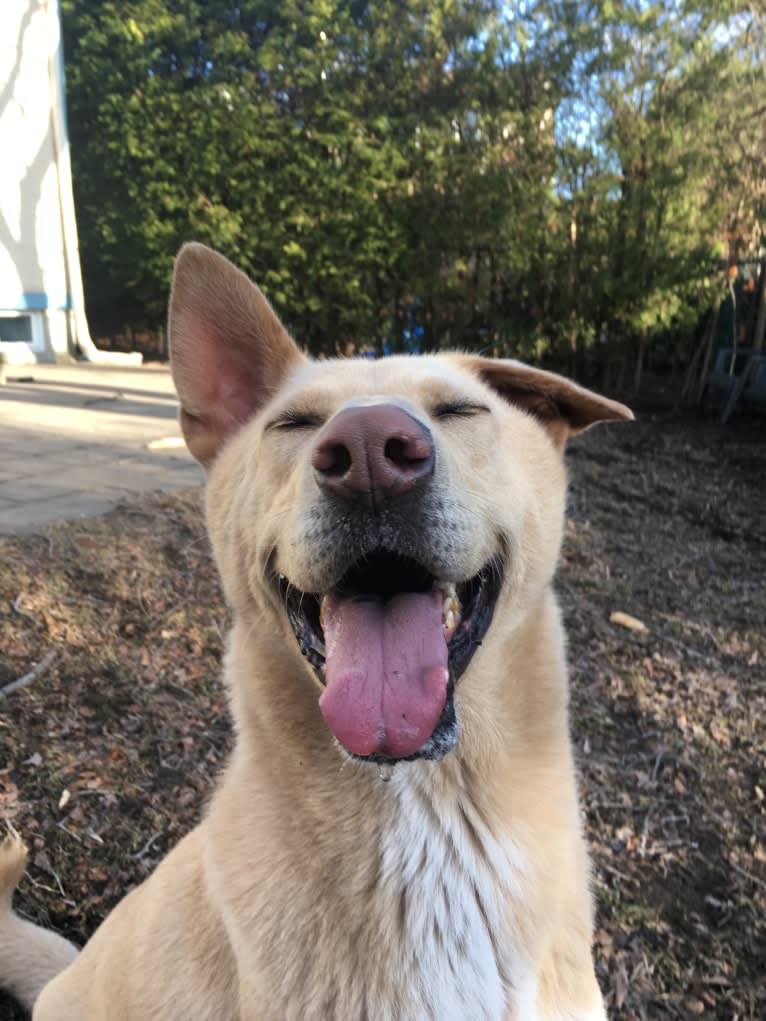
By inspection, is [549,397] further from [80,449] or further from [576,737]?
[80,449]

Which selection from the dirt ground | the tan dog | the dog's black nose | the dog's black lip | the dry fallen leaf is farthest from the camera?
the dry fallen leaf

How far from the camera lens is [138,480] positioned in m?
5.20

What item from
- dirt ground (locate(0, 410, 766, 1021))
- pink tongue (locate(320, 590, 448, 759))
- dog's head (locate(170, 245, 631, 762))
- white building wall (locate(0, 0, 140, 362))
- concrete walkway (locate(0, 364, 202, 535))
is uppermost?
white building wall (locate(0, 0, 140, 362))

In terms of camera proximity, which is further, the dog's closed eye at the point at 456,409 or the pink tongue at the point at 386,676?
the dog's closed eye at the point at 456,409

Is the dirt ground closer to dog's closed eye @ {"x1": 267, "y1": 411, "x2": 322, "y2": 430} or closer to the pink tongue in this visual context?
the pink tongue

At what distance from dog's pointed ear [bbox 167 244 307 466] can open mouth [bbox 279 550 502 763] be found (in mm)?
653

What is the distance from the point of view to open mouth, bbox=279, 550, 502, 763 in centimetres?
144

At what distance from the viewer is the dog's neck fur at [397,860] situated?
1418 mm

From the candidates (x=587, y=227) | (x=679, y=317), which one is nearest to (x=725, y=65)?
(x=587, y=227)

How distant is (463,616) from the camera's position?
1603 millimetres

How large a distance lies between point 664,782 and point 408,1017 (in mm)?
2140

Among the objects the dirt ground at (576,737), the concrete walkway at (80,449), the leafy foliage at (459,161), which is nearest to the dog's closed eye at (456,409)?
the dirt ground at (576,737)

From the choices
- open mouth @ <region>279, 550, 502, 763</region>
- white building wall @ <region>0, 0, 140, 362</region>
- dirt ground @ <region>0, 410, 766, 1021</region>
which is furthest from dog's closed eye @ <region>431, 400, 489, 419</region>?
white building wall @ <region>0, 0, 140, 362</region>

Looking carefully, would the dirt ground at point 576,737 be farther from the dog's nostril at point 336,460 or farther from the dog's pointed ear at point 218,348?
the dog's nostril at point 336,460
